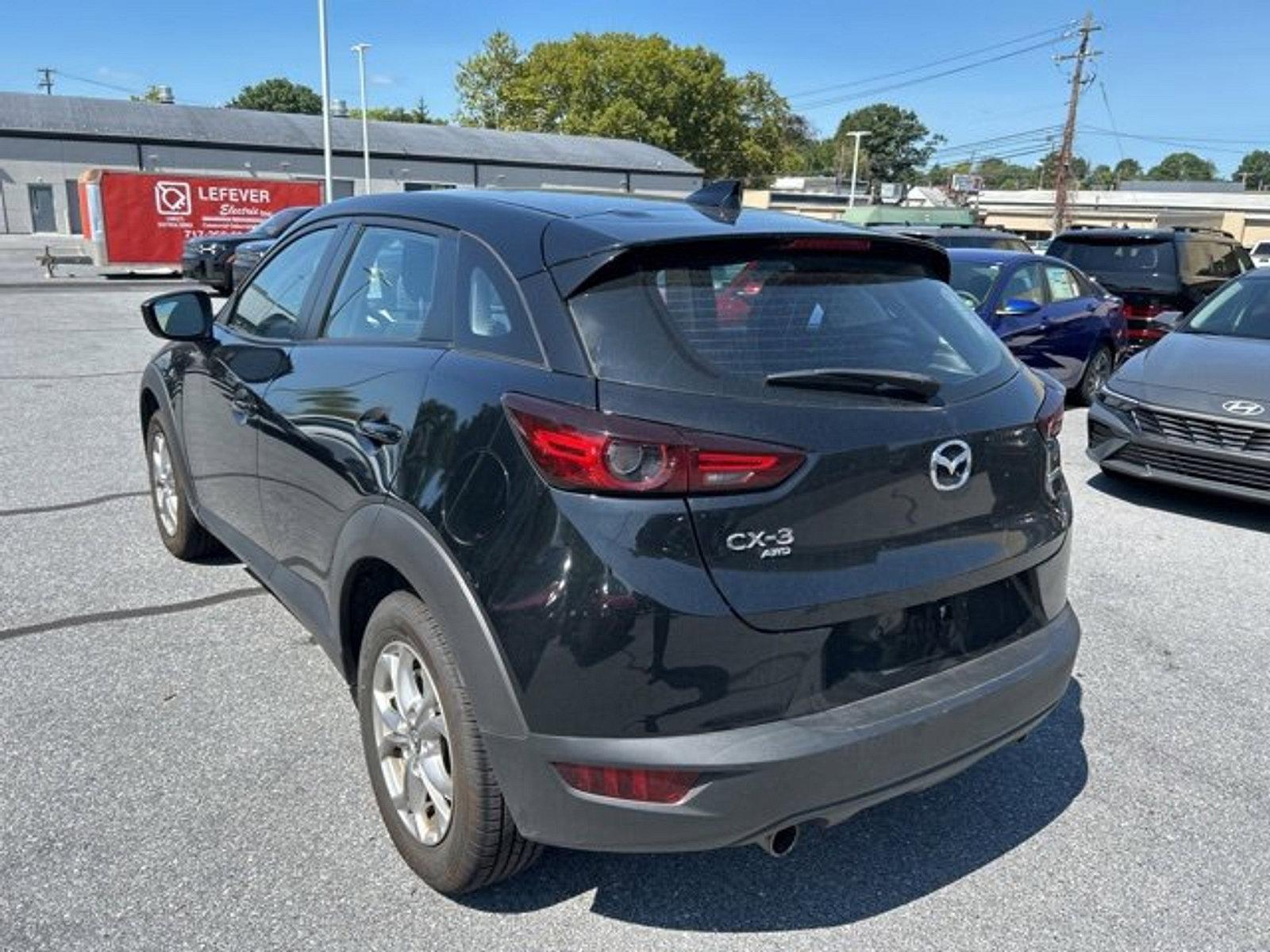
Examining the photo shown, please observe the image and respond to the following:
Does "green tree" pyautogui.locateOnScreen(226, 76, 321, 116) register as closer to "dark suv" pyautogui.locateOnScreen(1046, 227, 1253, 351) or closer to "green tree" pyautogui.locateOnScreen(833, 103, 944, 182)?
"green tree" pyautogui.locateOnScreen(833, 103, 944, 182)

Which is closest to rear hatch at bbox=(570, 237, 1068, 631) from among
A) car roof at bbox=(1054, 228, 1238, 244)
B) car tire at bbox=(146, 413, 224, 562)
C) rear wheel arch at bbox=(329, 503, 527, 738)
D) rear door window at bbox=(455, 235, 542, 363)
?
rear door window at bbox=(455, 235, 542, 363)

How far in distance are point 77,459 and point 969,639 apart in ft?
19.8

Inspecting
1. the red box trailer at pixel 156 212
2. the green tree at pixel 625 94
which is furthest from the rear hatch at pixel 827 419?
the green tree at pixel 625 94

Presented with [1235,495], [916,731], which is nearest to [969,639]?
[916,731]

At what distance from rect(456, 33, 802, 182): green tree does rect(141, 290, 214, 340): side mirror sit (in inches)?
2466

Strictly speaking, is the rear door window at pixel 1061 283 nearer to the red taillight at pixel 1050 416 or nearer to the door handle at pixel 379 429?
the red taillight at pixel 1050 416

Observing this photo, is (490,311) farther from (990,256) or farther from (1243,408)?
(990,256)

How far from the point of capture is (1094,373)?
32.3ft

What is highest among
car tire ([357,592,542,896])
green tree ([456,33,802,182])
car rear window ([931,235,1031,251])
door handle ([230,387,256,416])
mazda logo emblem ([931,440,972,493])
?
green tree ([456,33,802,182])

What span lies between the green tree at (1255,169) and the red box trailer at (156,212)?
453 feet

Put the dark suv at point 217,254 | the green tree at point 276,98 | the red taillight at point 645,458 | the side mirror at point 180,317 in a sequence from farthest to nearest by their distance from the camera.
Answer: the green tree at point 276,98 → the dark suv at point 217,254 → the side mirror at point 180,317 → the red taillight at point 645,458

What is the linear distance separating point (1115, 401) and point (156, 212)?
21.2 m

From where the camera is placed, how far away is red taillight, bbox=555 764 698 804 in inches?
78.2

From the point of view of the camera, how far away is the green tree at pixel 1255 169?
128875mm
